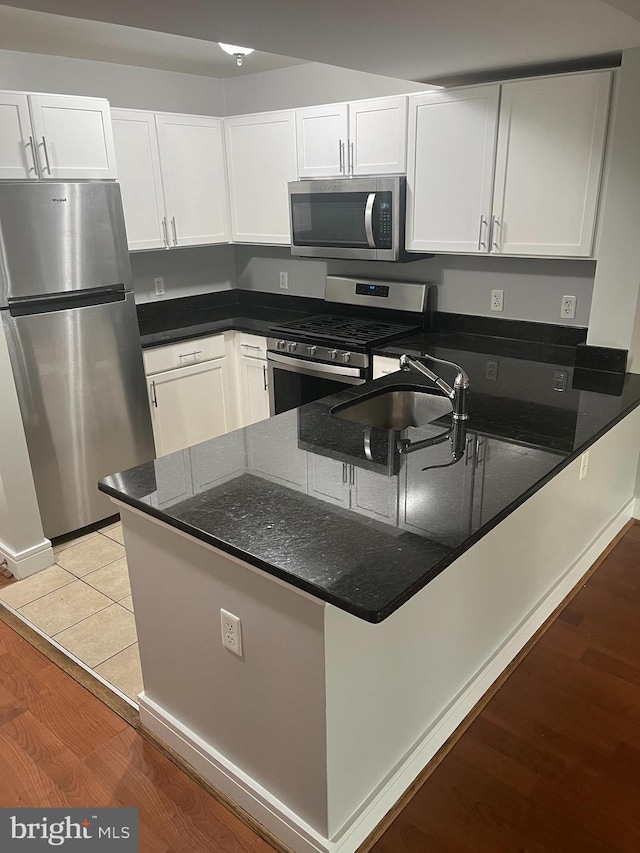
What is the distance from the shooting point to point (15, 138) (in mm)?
2803

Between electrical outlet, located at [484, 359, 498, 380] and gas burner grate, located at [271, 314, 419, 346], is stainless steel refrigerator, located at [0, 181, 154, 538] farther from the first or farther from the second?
electrical outlet, located at [484, 359, 498, 380]

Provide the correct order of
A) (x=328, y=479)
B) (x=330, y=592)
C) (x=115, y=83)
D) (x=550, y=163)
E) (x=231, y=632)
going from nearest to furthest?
(x=330, y=592), (x=231, y=632), (x=328, y=479), (x=550, y=163), (x=115, y=83)

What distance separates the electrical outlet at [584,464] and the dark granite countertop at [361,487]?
0.23 meters

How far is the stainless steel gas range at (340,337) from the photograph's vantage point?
134 inches

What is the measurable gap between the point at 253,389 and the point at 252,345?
281 millimetres

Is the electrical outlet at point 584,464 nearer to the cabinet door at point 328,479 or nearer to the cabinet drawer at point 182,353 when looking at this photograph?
the cabinet door at point 328,479

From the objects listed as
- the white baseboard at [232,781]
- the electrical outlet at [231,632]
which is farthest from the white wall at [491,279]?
the white baseboard at [232,781]

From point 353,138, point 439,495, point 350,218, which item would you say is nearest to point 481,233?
point 350,218

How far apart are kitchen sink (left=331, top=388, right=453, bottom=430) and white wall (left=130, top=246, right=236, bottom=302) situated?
2071mm

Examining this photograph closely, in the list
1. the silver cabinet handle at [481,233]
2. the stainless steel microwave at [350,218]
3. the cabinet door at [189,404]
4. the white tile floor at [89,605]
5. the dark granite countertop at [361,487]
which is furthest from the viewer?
the cabinet door at [189,404]

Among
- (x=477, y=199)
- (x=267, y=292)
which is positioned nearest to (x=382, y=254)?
(x=477, y=199)

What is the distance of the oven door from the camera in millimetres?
3438

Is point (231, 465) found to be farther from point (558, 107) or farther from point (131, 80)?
point (131, 80)

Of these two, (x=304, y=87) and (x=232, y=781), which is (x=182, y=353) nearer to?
(x=304, y=87)
